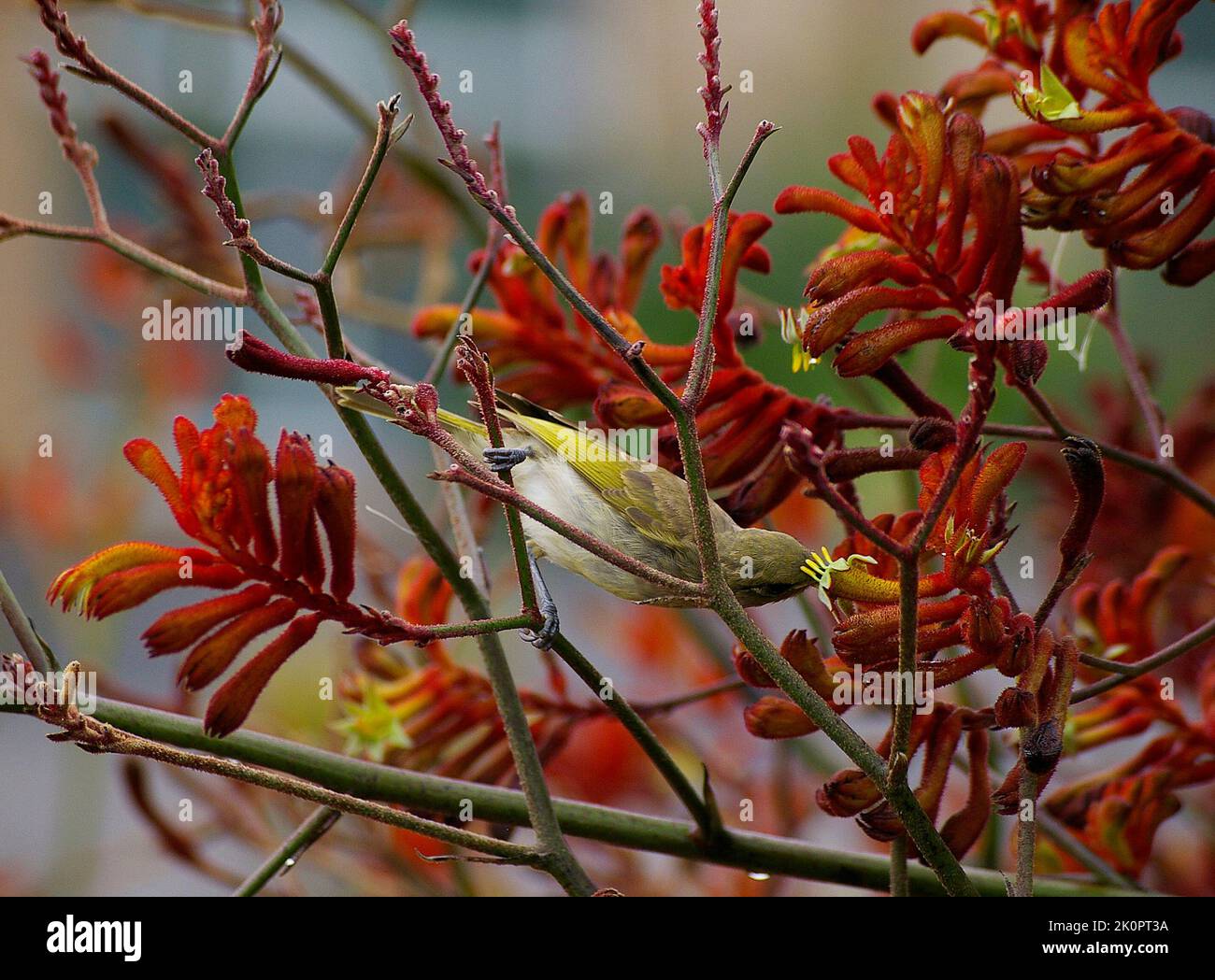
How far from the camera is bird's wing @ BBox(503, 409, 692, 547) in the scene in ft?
7.70

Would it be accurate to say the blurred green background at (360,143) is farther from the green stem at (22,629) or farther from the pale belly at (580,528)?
the green stem at (22,629)

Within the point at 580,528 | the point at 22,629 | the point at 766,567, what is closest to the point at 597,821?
the point at 22,629

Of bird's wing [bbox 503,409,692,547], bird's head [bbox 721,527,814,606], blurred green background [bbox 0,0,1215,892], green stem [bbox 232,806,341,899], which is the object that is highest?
blurred green background [bbox 0,0,1215,892]

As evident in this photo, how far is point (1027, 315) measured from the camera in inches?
44.0

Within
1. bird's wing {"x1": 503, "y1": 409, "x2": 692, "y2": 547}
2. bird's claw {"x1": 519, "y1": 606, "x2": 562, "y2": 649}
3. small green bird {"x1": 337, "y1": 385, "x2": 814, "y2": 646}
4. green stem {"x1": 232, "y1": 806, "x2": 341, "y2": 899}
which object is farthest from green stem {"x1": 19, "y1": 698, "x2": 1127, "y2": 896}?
bird's wing {"x1": 503, "y1": 409, "x2": 692, "y2": 547}

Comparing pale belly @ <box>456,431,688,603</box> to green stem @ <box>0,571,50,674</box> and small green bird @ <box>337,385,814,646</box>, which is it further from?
green stem @ <box>0,571,50,674</box>

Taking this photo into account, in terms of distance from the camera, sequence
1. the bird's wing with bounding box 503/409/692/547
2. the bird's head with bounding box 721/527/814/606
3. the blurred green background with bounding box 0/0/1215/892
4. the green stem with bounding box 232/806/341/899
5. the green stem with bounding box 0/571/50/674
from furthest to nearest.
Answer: the blurred green background with bounding box 0/0/1215/892
the bird's wing with bounding box 503/409/692/547
the bird's head with bounding box 721/527/814/606
the green stem with bounding box 232/806/341/899
the green stem with bounding box 0/571/50/674

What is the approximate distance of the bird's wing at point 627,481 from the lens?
2348 millimetres

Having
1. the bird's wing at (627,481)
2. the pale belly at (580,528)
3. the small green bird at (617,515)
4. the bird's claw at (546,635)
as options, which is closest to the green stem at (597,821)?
the bird's claw at (546,635)

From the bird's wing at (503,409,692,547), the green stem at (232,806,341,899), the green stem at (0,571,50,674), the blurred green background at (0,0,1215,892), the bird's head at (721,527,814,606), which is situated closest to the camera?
the green stem at (0,571,50,674)

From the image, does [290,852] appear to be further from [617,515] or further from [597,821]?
[617,515]

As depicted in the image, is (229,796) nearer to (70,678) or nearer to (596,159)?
(70,678)

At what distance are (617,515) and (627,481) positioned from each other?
0.07 meters
